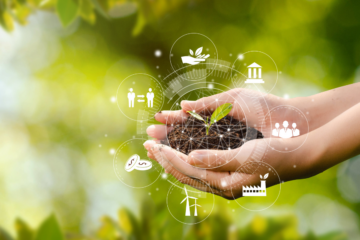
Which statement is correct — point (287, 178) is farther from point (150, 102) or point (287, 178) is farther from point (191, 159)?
point (150, 102)

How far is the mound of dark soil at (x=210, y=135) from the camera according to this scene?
3.99ft

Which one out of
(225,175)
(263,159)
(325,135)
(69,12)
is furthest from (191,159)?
(69,12)

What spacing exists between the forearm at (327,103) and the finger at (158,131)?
2.14ft

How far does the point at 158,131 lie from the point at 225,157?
13.6 inches

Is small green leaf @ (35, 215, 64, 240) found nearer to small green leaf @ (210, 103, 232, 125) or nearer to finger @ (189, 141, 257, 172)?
finger @ (189, 141, 257, 172)

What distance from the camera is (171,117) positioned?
4.27ft

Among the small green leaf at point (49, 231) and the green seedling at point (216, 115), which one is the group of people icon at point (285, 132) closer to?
the green seedling at point (216, 115)

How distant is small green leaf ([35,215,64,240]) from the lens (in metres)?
0.88

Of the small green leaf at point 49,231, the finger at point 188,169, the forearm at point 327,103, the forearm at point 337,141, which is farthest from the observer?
the forearm at point 327,103

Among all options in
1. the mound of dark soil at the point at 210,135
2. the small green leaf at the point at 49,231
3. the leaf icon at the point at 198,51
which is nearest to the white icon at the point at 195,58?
the leaf icon at the point at 198,51

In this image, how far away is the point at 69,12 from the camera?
101 centimetres

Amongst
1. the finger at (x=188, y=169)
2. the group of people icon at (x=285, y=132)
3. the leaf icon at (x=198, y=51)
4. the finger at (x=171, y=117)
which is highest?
the leaf icon at (x=198, y=51)

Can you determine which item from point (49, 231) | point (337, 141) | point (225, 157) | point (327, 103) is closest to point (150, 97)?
point (225, 157)

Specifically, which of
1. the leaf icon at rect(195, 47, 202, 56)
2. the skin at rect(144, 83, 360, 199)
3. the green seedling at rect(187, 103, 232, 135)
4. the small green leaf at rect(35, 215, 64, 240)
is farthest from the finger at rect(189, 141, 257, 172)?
the small green leaf at rect(35, 215, 64, 240)
